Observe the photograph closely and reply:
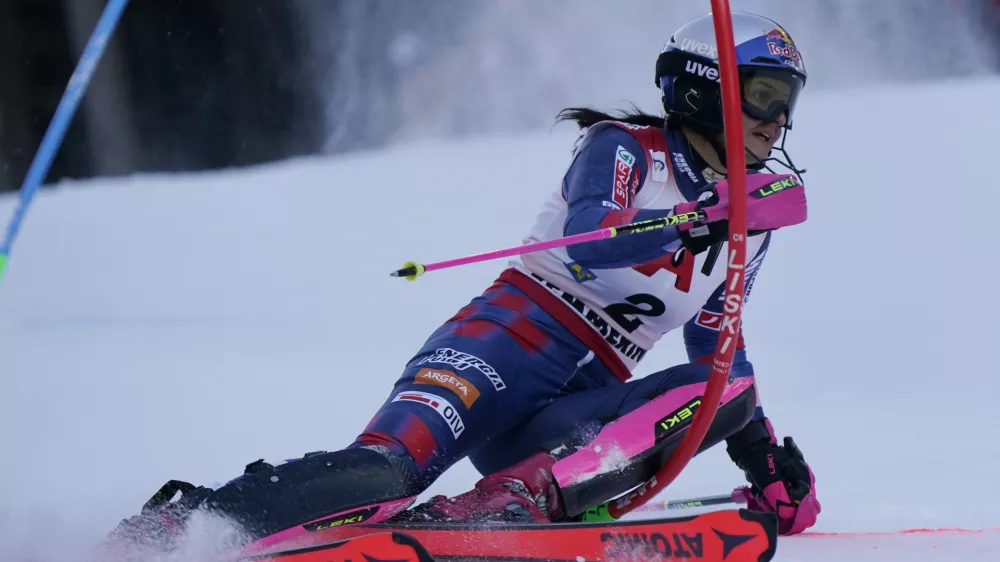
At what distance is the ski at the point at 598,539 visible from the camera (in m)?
2.40

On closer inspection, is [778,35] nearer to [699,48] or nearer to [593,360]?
[699,48]

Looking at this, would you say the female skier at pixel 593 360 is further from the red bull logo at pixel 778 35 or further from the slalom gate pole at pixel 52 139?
the slalom gate pole at pixel 52 139

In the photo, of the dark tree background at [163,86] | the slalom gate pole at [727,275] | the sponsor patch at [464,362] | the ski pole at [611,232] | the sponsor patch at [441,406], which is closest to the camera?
the slalom gate pole at [727,275]

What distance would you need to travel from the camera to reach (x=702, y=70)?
298cm

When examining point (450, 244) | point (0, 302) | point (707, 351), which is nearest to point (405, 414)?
point (707, 351)

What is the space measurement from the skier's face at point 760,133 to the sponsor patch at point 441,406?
94 cm

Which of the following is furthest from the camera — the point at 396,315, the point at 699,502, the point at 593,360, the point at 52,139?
the point at 396,315

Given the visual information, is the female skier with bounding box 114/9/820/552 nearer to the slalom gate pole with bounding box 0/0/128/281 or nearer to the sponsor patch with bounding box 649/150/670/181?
the sponsor patch with bounding box 649/150/670/181

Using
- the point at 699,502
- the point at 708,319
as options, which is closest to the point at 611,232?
the point at 708,319

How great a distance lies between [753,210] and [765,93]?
1.83 ft

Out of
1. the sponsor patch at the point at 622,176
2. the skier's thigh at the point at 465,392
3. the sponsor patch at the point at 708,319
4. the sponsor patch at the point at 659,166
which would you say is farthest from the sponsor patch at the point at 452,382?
the sponsor patch at the point at 708,319

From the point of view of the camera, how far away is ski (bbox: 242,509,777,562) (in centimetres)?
240

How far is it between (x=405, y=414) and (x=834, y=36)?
8.59 metres

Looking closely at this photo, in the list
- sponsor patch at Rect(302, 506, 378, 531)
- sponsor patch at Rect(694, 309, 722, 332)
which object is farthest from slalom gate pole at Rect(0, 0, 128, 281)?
sponsor patch at Rect(694, 309, 722, 332)
